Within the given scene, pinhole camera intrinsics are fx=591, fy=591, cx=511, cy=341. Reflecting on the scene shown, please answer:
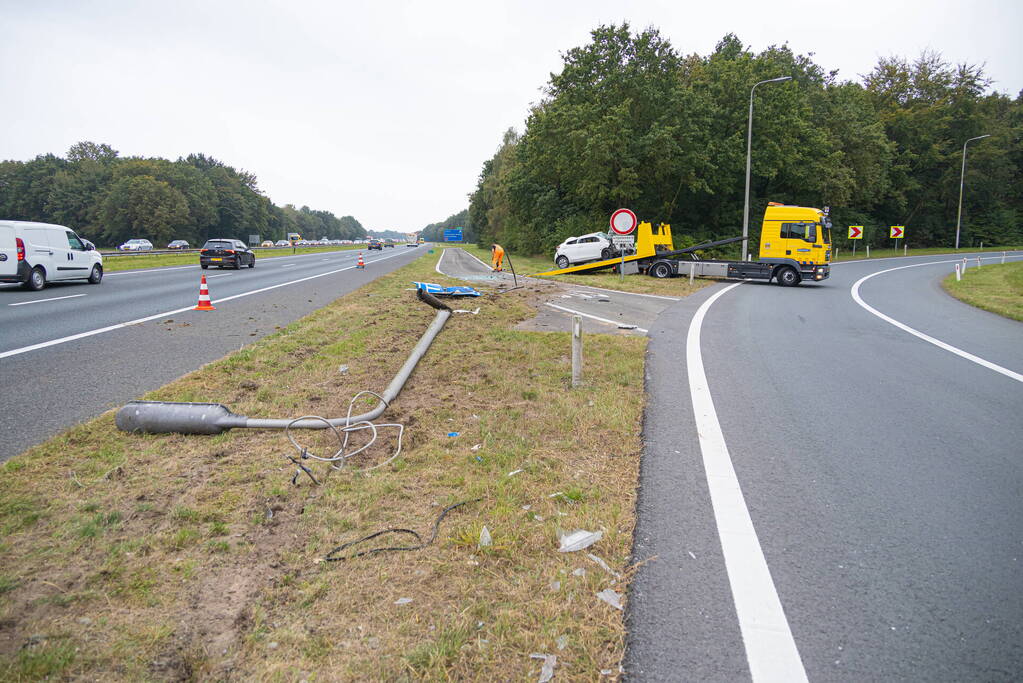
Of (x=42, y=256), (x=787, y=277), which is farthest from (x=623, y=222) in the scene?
(x=42, y=256)

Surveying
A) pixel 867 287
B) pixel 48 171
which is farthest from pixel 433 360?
pixel 48 171

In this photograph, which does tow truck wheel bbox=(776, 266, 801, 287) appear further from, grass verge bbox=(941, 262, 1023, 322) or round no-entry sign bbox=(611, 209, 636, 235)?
round no-entry sign bbox=(611, 209, 636, 235)

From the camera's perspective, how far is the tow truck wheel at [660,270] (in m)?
24.3

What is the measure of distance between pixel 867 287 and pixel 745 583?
22.1 meters

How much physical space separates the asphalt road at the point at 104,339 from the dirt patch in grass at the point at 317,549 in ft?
2.45

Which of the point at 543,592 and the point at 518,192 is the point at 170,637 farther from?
the point at 518,192

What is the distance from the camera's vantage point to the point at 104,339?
8719 mm

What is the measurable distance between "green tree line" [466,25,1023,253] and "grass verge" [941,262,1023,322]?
16177 mm

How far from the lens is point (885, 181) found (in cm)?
5325

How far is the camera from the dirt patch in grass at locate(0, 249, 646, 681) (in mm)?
2287

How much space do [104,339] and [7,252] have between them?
9.69m

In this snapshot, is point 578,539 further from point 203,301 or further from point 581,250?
point 581,250

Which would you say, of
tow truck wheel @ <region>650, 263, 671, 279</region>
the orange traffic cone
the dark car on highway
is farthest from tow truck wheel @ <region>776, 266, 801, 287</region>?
the dark car on highway

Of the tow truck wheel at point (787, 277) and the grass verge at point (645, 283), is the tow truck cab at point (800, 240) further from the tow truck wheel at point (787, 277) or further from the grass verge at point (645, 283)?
A: the grass verge at point (645, 283)
